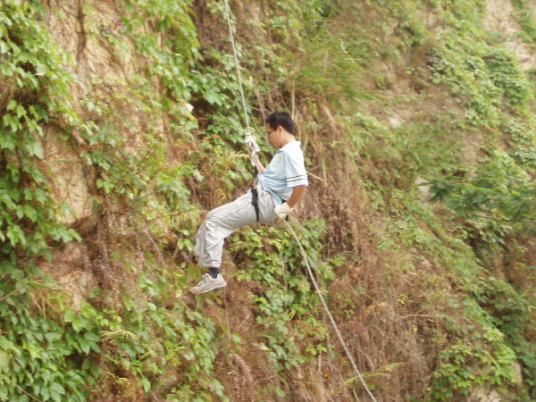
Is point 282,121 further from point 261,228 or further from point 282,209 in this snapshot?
point 261,228

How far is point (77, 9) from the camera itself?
197 inches

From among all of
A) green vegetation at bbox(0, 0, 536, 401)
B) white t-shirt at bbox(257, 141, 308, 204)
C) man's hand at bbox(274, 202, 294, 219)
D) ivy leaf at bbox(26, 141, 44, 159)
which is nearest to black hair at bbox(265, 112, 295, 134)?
white t-shirt at bbox(257, 141, 308, 204)

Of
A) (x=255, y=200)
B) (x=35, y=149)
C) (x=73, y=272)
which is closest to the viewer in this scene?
(x=35, y=149)

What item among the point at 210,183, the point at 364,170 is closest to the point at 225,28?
the point at 210,183

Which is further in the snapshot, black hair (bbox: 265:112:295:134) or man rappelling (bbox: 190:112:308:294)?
black hair (bbox: 265:112:295:134)

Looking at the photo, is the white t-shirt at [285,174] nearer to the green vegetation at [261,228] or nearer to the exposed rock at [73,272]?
the green vegetation at [261,228]

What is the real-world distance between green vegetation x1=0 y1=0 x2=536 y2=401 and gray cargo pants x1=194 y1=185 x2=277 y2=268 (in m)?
0.47

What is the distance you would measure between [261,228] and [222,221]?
6.26ft

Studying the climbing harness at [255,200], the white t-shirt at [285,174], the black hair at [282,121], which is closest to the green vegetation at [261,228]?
the climbing harness at [255,200]

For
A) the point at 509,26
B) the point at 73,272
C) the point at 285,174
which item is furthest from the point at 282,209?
the point at 509,26

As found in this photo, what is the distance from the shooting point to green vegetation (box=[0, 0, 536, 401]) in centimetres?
423

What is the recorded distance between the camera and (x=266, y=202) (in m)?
4.84

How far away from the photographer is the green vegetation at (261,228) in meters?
4.23

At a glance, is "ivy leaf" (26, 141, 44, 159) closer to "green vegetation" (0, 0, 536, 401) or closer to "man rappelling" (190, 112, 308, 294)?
"green vegetation" (0, 0, 536, 401)
